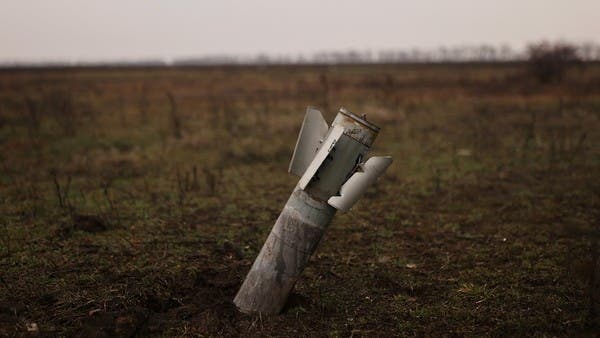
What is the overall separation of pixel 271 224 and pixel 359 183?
8.35ft

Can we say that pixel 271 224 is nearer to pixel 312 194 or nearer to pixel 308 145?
pixel 308 145

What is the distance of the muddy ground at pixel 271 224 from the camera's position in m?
3.32

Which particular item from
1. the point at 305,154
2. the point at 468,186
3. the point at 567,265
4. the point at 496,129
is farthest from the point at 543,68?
the point at 305,154

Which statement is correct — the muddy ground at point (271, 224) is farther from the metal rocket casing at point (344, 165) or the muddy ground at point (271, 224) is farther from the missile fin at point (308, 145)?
the missile fin at point (308, 145)

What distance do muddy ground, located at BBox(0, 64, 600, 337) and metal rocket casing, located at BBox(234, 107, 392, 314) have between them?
0.27 meters

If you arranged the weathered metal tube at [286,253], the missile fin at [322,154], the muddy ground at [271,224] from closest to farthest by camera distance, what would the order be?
the missile fin at [322,154], the weathered metal tube at [286,253], the muddy ground at [271,224]

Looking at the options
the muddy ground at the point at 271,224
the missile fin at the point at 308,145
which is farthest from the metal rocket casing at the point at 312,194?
the muddy ground at the point at 271,224

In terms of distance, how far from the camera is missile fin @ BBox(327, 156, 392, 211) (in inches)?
119

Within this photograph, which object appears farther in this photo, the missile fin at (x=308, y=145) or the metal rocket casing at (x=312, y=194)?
the missile fin at (x=308, y=145)

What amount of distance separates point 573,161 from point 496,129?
3075mm

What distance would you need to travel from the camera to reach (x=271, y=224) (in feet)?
17.8

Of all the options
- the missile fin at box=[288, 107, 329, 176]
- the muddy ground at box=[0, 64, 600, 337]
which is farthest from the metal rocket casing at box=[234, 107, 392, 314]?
the muddy ground at box=[0, 64, 600, 337]

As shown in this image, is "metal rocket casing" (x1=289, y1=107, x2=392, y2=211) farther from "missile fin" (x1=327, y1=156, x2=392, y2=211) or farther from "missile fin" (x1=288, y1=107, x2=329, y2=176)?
"missile fin" (x1=288, y1=107, x2=329, y2=176)

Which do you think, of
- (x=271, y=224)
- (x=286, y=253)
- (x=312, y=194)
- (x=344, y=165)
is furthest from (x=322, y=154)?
(x=271, y=224)
